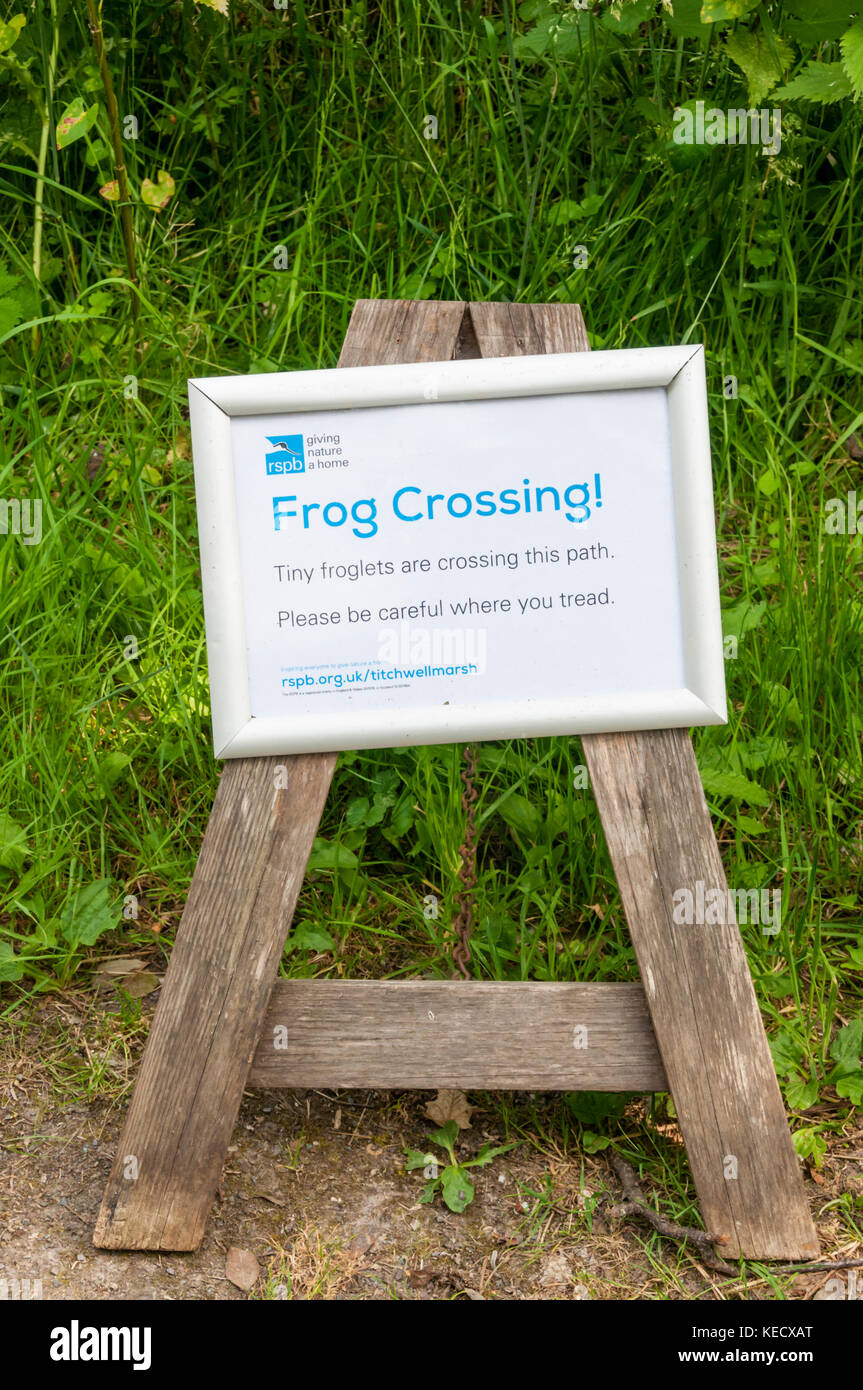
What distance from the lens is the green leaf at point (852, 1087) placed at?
7.23 feet

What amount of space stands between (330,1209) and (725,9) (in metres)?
2.33

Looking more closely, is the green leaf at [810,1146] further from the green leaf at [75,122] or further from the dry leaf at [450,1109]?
the green leaf at [75,122]

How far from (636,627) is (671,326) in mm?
1401

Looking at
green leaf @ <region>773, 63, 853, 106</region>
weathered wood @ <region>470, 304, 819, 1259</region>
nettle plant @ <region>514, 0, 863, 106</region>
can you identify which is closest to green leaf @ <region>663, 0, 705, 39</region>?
nettle plant @ <region>514, 0, 863, 106</region>

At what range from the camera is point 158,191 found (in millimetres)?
3047

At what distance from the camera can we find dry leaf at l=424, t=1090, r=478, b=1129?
2.21m

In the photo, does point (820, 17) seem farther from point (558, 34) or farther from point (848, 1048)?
point (848, 1048)

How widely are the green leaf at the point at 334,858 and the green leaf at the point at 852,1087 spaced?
105 cm

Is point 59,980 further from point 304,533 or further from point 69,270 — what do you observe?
point 69,270

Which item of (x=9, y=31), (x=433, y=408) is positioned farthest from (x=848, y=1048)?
(x=9, y=31)

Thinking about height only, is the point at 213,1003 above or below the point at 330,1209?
above

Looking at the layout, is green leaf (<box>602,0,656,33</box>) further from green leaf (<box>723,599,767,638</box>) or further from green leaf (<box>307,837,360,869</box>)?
green leaf (<box>307,837,360,869</box>)

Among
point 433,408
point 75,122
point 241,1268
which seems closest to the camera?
point 433,408

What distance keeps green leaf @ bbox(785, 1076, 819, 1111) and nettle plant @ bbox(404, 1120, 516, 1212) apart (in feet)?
1.79
